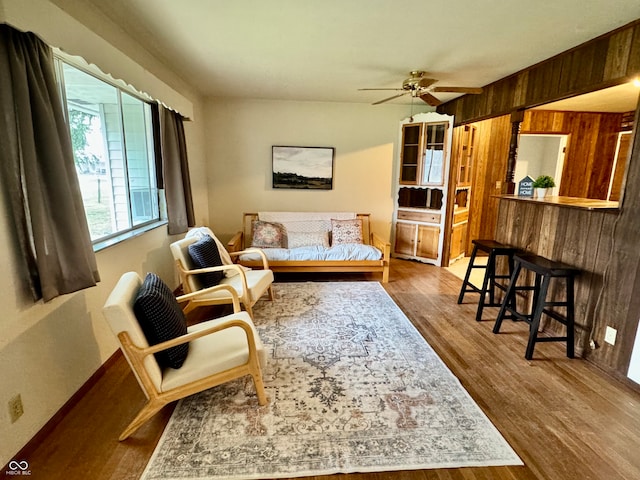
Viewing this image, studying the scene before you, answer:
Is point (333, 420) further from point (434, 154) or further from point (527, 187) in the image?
point (434, 154)

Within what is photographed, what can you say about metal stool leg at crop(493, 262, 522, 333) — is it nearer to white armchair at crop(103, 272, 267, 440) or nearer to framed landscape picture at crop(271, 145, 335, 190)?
white armchair at crop(103, 272, 267, 440)

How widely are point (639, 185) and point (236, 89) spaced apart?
4.18 m

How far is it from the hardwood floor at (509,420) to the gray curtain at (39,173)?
754 millimetres

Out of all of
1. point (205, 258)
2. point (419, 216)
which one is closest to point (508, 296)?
point (419, 216)

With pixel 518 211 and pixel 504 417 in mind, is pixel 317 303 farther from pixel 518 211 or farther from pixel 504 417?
pixel 518 211

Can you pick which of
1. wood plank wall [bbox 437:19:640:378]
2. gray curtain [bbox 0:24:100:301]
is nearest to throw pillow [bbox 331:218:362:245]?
wood plank wall [bbox 437:19:640:378]

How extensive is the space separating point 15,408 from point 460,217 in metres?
5.17

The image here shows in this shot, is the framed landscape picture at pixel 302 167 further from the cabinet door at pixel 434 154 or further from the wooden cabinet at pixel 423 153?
the cabinet door at pixel 434 154

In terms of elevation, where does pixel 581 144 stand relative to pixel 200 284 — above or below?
above

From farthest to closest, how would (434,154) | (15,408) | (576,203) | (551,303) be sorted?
(434,154) → (576,203) → (551,303) → (15,408)

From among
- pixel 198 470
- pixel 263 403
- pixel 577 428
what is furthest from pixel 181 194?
pixel 577 428

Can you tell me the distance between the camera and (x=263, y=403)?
189cm

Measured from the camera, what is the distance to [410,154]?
5059 millimetres

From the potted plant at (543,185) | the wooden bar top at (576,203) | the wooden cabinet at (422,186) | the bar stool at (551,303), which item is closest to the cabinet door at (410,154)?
the wooden cabinet at (422,186)
